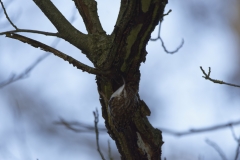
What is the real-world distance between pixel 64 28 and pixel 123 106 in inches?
16.8

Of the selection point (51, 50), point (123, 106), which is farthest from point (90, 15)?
point (123, 106)

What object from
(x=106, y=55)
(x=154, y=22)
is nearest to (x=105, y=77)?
(x=106, y=55)

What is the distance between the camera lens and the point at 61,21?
1.80 m

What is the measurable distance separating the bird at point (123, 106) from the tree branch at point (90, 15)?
0.98ft

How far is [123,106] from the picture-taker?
1.77 meters

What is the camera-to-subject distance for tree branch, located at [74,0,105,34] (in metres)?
1.85

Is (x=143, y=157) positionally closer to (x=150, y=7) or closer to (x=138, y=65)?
(x=138, y=65)

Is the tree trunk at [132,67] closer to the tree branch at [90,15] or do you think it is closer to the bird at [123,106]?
the bird at [123,106]

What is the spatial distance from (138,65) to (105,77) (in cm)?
14

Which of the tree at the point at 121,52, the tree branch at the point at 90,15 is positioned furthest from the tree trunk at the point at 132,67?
the tree branch at the point at 90,15

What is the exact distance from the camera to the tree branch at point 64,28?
1.79m

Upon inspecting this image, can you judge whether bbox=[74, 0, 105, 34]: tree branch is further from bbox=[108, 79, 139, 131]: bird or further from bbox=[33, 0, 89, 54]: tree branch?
bbox=[108, 79, 139, 131]: bird

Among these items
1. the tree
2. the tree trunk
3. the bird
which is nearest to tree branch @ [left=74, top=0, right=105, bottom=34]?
the tree

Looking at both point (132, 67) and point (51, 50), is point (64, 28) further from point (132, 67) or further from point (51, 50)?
point (132, 67)
